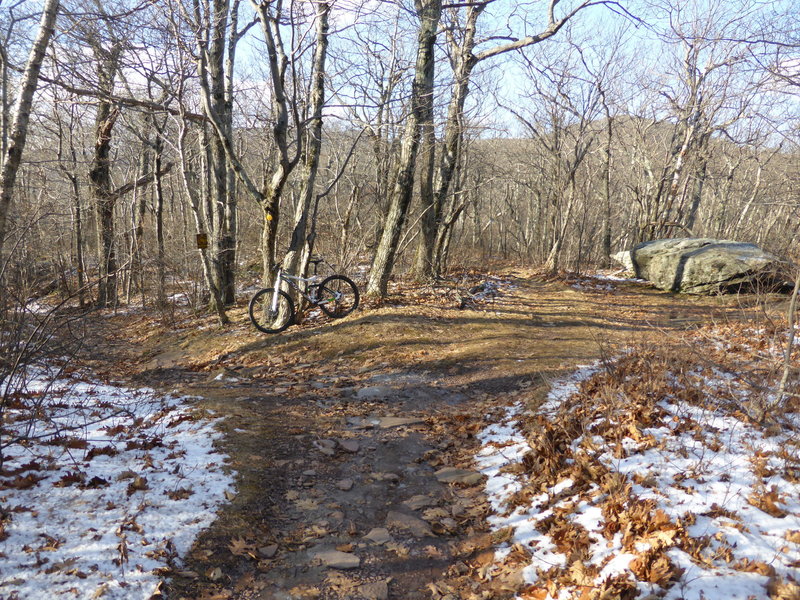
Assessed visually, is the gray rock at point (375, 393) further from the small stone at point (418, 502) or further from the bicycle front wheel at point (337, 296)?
the bicycle front wheel at point (337, 296)

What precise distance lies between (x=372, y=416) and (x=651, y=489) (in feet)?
10.8

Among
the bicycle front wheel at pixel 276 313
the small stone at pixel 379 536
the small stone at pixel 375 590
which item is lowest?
the small stone at pixel 375 590

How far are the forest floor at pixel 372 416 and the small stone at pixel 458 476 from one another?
0.05ft

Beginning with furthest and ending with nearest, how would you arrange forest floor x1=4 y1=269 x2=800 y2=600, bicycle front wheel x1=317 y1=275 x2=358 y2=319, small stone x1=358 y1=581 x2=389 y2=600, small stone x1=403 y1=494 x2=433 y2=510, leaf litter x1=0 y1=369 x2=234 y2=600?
bicycle front wheel x1=317 y1=275 x2=358 y2=319
small stone x1=403 y1=494 x2=433 y2=510
forest floor x1=4 y1=269 x2=800 y2=600
small stone x1=358 y1=581 x2=389 y2=600
leaf litter x1=0 y1=369 x2=234 y2=600

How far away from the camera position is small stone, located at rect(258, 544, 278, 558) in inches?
131

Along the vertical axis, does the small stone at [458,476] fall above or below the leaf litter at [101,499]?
below

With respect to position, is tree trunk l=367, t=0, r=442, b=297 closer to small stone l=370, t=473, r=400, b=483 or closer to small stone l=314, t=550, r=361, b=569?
small stone l=370, t=473, r=400, b=483

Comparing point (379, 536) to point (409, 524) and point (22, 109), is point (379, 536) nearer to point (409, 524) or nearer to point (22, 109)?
point (409, 524)

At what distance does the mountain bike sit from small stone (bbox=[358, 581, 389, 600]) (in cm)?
648

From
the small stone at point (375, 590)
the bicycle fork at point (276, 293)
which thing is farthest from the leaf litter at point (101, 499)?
the bicycle fork at point (276, 293)

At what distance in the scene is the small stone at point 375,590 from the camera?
300 cm

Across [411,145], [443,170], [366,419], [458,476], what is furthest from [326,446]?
[443,170]

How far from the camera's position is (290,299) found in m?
9.21

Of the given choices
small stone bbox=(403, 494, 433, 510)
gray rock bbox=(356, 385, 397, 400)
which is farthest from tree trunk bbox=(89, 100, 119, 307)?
small stone bbox=(403, 494, 433, 510)
